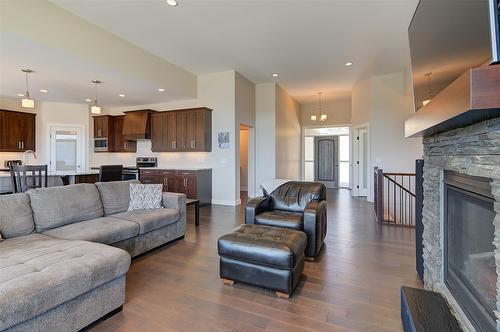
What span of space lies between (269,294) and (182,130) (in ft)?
17.5

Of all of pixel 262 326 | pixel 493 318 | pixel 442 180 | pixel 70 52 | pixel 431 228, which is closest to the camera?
pixel 493 318

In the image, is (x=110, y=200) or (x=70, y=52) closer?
(x=110, y=200)

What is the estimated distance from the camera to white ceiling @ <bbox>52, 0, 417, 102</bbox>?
11.9 ft

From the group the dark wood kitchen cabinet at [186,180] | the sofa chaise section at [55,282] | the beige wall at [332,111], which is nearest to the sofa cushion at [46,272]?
the sofa chaise section at [55,282]

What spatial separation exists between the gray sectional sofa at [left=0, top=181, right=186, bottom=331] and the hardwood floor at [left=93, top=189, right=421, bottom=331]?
0.76 feet

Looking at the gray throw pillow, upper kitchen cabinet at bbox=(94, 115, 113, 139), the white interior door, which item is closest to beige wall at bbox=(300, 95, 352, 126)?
upper kitchen cabinet at bbox=(94, 115, 113, 139)

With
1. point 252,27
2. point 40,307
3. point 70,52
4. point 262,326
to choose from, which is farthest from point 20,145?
point 262,326

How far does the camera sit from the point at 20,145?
715cm

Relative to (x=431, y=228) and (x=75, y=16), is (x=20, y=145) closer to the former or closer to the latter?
(x=75, y=16)

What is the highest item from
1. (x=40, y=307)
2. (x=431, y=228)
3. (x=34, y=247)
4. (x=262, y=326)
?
(x=431, y=228)

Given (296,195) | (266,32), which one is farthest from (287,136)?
(296,195)

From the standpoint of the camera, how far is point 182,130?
671cm

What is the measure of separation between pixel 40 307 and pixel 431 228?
2.82m

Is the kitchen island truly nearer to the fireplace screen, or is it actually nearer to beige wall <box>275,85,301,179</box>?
beige wall <box>275,85,301,179</box>
